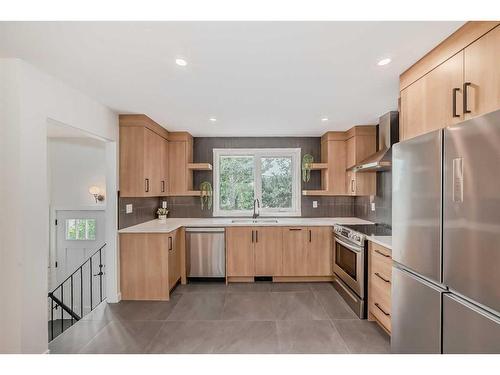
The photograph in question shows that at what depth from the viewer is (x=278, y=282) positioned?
389 cm

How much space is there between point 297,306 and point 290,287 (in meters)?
0.63

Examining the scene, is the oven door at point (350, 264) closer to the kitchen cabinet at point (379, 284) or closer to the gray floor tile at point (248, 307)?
the kitchen cabinet at point (379, 284)

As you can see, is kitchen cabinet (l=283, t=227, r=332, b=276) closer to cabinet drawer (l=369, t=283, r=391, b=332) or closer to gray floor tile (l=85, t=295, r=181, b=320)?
cabinet drawer (l=369, t=283, r=391, b=332)

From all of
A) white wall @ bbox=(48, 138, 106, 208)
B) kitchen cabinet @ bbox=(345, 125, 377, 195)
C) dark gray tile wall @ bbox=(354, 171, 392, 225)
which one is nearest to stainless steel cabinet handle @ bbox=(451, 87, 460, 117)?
dark gray tile wall @ bbox=(354, 171, 392, 225)

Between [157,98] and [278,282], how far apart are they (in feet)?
9.73

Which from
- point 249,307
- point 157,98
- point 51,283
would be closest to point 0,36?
point 157,98

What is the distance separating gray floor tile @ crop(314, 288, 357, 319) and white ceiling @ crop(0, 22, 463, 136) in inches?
91.0

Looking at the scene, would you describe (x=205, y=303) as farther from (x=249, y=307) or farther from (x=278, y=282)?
(x=278, y=282)

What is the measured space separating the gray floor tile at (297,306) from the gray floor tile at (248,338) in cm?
28

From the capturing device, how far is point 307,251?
3.86m

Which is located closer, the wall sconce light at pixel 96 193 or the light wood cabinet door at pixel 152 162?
the light wood cabinet door at pixel 152 162

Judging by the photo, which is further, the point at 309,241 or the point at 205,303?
the point at 309,241

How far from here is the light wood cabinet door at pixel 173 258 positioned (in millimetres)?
3313

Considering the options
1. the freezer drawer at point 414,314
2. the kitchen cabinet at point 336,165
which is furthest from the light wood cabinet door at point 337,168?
the freezer drawer at point 414,314
